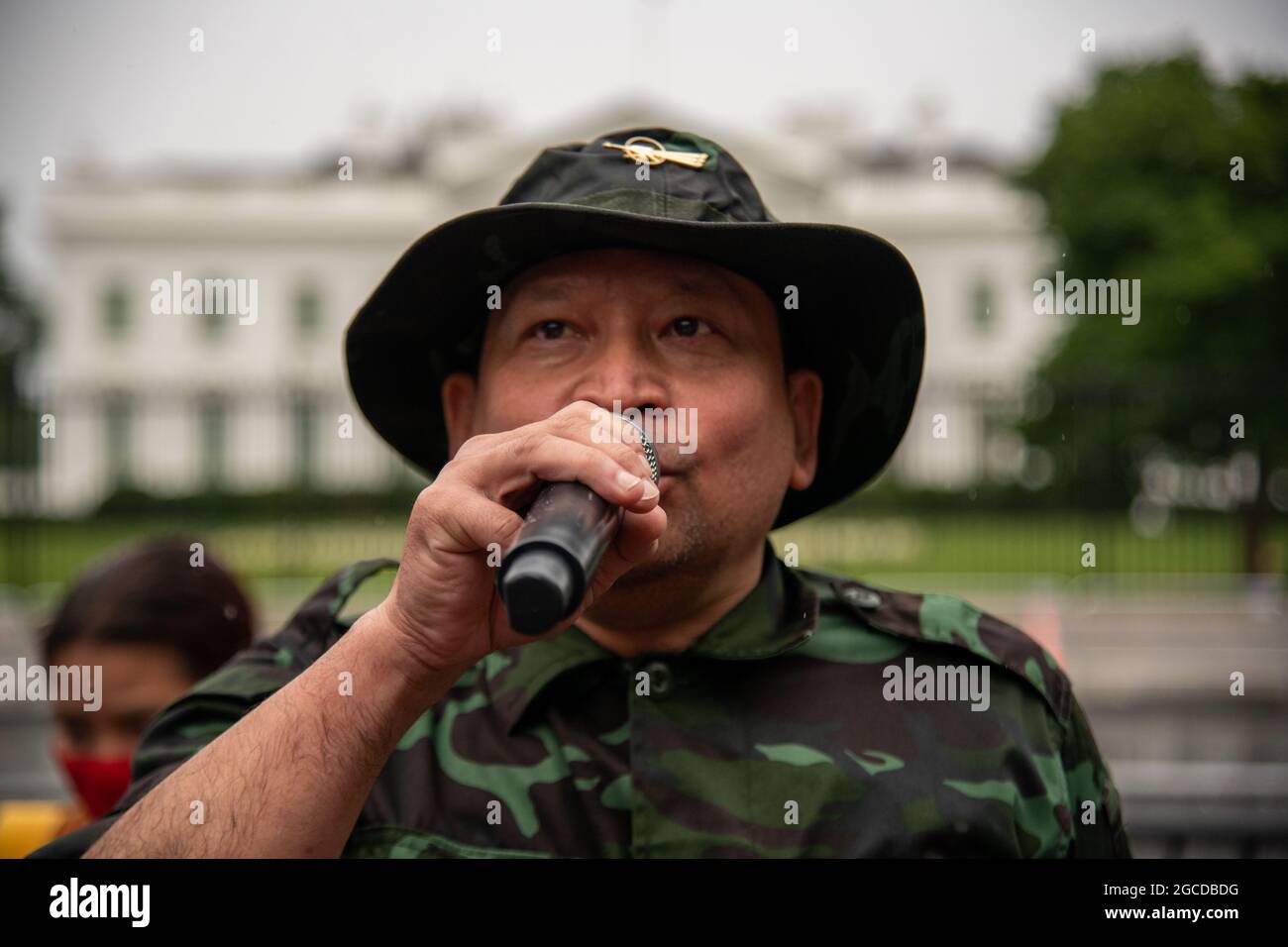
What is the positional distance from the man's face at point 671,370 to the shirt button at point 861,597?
0.24 m

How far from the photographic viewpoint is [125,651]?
2781 millimetres

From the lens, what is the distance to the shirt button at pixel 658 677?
5.99ft

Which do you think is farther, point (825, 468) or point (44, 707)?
point (44, 707)

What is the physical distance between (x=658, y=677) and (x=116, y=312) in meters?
44.9

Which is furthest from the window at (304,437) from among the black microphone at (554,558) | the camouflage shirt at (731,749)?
the black microphone at (554,558)

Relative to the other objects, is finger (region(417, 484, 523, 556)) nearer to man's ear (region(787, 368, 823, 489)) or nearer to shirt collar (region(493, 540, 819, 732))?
shirt collar (region(493, 540, 819, 732))

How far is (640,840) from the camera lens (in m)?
1.72

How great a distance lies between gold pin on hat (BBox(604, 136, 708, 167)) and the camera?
6.26 ft

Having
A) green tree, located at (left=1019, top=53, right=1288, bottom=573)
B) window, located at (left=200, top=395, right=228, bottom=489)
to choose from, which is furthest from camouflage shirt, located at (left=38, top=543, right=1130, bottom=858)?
green tree, located at (left=1019, top=53, right=1288, bottom=573)

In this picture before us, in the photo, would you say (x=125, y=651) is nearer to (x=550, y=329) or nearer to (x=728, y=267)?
(x=550, y=329)

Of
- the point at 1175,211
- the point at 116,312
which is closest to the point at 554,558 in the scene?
the point at 1175,211

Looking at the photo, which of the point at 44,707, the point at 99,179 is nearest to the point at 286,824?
the point at 44,707
